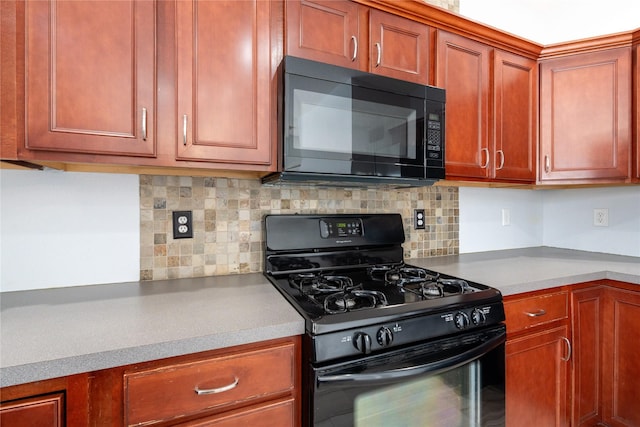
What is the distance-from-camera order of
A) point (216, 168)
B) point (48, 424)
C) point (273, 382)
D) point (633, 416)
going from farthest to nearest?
point (633, 416) < point (216, 168) < point (273, 382) < point (48, 424)

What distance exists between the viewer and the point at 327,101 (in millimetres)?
1266

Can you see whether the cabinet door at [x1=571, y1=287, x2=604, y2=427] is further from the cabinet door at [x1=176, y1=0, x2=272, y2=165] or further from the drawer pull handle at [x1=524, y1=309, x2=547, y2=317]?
the cabinet door at [x1=176, y1=0, x2=272, y2=165]

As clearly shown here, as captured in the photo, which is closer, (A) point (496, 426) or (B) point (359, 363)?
(B) point (359, 363)

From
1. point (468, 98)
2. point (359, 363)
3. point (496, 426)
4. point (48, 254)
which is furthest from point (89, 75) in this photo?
point (496, 426)

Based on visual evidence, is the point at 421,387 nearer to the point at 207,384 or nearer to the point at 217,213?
the point at 207,384

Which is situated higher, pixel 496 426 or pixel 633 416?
pixel 496 426

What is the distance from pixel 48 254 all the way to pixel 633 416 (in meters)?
2.57

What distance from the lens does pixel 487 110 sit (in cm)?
172

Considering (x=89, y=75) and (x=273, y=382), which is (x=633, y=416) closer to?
(x=273, y=382)

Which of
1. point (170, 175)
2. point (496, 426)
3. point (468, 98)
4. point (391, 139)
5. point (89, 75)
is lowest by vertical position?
point (496, 426)

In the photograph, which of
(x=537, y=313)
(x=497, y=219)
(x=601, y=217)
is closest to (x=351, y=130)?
(x=537, y=313)

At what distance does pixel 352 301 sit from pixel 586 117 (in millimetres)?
1762

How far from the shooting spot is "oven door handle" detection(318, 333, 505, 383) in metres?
0.93

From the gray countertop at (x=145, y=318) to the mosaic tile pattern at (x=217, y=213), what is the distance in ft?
0.25
